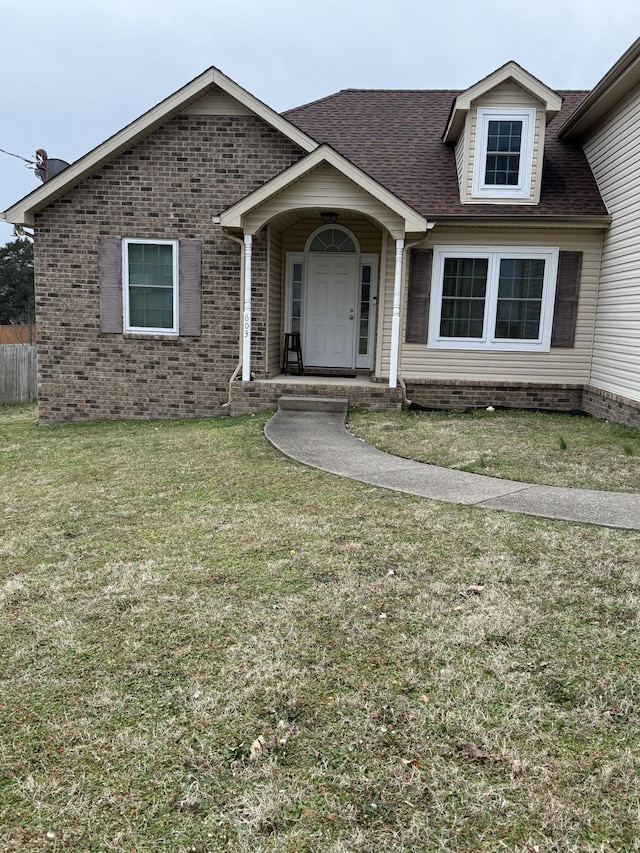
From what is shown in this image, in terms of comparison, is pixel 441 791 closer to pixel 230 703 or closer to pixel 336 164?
pixel 230 703

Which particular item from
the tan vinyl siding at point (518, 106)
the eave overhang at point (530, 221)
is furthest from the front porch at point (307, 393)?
the tan vinyl siding at point (518, 106)

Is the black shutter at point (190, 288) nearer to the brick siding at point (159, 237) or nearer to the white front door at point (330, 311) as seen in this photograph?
the brick siding at point (159, 237)

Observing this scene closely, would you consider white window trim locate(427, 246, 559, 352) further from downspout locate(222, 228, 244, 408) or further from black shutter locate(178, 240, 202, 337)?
black shutter locate(178, 240, 202, 337)

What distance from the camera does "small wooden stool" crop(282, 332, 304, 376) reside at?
12461 millimetres

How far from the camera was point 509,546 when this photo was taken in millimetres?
4410

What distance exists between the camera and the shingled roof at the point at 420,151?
10.9 meters

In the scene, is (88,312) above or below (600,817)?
above

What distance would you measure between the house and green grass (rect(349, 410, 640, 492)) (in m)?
0.86

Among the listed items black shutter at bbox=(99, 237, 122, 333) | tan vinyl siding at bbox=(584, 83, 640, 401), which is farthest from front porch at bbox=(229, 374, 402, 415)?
tan vinyl siding at bbox=(584, 83, 640, 401)

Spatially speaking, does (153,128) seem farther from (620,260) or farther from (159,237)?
(620,260)

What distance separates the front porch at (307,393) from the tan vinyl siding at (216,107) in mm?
4476

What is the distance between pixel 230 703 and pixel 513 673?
129 centimetres

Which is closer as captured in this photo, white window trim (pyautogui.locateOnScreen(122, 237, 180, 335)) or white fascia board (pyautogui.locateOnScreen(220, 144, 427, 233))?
white fascia board (pyautogui.locateOnScreen(220, 144, 427, 233))

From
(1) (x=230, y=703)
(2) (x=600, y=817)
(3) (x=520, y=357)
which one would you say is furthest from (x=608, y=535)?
(3) (x=520, y=357)
